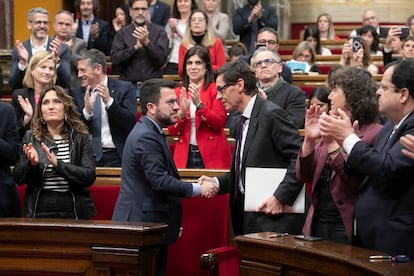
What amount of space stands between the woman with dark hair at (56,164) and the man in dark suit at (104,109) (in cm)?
93

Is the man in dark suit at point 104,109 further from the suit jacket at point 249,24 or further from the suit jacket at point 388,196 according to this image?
the suit jacket at point 249,24

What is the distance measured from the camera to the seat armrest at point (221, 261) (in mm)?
4219

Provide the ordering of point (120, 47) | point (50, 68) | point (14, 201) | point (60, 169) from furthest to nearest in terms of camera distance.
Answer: point (120, 47)
point (50, 68)
point (14, 201)
point (60, 169)

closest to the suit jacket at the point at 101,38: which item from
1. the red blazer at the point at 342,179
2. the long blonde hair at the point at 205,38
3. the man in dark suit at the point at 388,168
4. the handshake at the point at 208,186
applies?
the long blonde hair at the point at 205,38

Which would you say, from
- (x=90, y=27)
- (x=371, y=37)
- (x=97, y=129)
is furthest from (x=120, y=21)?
(x=97, y=129)

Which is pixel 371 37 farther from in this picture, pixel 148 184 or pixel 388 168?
pixel 388 168

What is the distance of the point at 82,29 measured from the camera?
8.85 metres

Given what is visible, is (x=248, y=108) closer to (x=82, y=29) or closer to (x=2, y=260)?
(x=2, y=260)

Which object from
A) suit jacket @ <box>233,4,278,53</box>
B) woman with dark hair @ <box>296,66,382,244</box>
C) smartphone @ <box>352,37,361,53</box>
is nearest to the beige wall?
suit jacket @ <box>233,4,278,53</box>

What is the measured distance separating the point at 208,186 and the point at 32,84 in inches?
72.2

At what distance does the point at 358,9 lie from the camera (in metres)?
13.1

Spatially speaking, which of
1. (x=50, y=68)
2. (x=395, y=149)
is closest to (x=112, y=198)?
(x=50, y=68)

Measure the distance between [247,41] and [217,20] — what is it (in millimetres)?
552

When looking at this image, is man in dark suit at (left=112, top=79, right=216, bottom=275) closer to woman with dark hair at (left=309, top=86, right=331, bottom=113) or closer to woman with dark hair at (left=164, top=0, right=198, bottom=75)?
woman with dark hair at (left=309, top=86, right=331, bottom=113)
